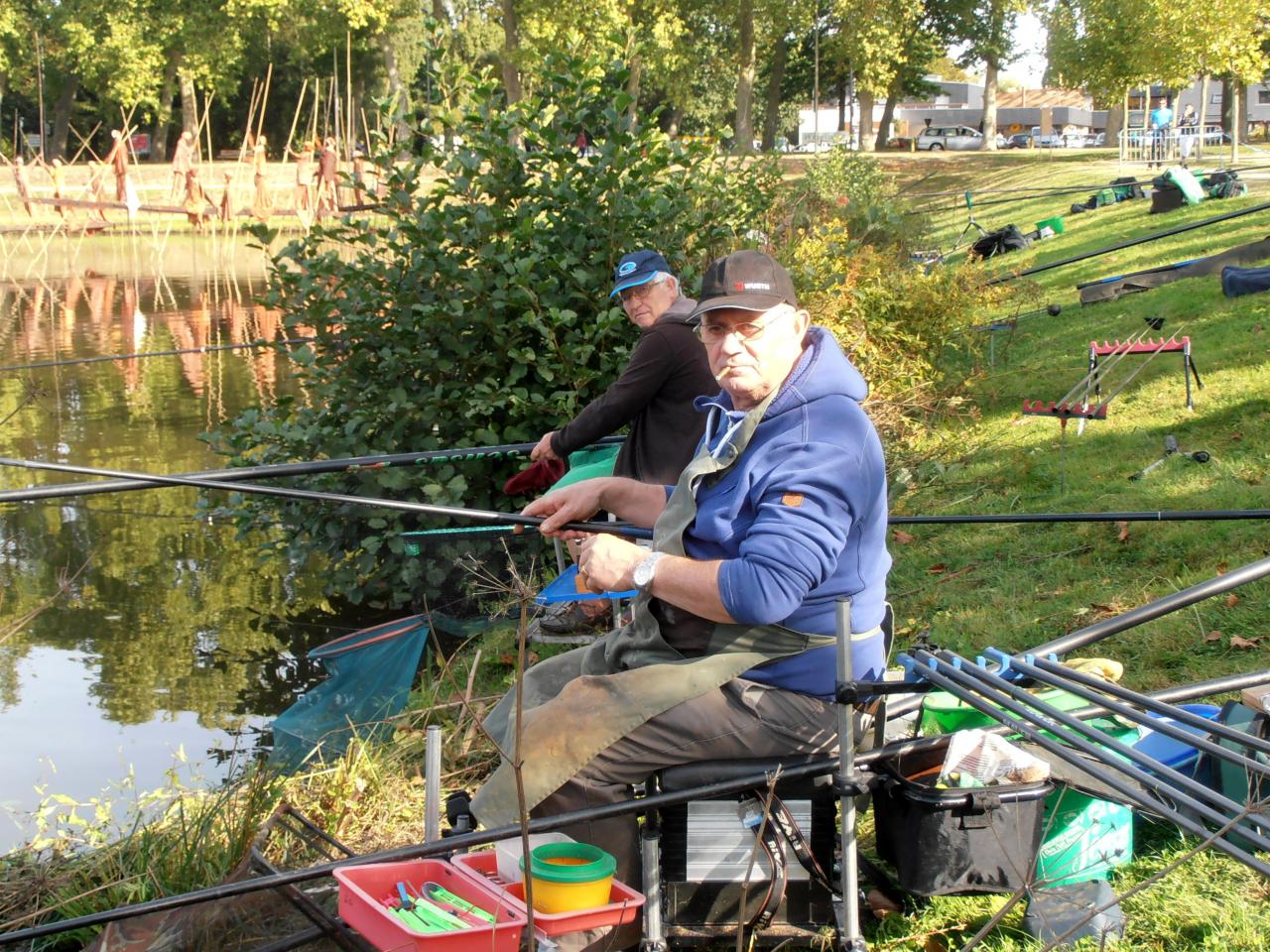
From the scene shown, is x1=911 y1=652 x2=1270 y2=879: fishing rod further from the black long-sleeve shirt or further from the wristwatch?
the black long-sleeve shirt

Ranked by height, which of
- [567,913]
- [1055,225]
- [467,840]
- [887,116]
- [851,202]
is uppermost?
[887,116]

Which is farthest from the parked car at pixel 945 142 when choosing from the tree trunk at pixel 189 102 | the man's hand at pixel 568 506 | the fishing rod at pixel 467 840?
the fishing rod at pixel 467 840

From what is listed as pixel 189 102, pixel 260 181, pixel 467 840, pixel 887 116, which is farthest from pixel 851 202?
pixel 887 116

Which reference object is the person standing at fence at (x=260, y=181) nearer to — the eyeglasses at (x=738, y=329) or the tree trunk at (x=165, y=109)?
the eyeglasses at (x=738, y=329)

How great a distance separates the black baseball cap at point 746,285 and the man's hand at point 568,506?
0.83 meters

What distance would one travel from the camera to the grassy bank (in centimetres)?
341

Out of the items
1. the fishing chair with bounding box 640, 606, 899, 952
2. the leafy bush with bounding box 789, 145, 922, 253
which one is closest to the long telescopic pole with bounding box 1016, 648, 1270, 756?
the fishing chair with bounding box 640, 606, 899, 952

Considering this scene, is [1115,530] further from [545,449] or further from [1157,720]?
[1157,720]

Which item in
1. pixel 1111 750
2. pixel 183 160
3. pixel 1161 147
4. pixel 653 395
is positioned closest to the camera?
pixel 1111 750

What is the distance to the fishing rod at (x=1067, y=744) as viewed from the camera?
83.6 inches

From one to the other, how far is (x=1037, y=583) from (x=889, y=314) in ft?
12.4

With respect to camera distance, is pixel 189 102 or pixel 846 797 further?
pixel 189 102

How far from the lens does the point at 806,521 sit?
265cm

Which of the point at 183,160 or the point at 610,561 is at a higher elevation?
the point at 183,160
